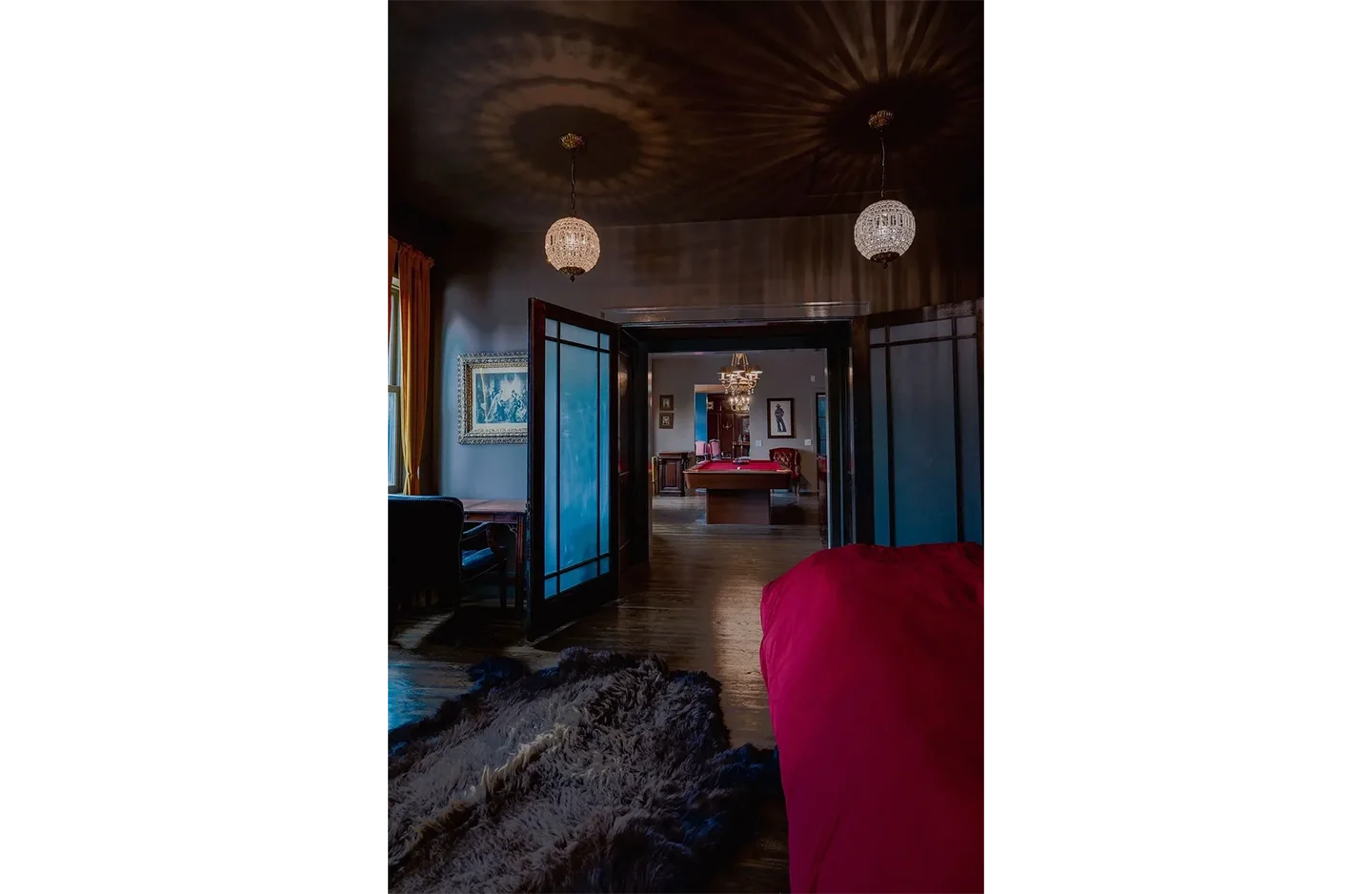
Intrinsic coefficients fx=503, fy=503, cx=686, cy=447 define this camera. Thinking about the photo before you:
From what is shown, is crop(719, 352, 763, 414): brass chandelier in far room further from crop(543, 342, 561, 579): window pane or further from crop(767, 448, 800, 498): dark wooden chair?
crop(543, 342, 561, 579): window pane

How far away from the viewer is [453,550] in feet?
9.73

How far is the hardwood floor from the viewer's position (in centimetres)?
201

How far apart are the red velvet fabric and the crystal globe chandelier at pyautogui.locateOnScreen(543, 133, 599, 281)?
232cm

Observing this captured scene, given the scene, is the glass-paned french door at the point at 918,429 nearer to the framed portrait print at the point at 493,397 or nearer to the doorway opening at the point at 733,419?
the framed portrait print at the point at 493,397

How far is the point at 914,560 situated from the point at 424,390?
379 cm

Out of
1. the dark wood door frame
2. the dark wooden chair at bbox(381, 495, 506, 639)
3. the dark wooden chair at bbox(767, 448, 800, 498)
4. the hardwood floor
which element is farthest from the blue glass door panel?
the dark wooden chair at bbox(767, 448, 800, 498)

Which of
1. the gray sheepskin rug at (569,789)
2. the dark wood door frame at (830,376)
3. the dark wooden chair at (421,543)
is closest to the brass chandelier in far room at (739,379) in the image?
the dark wood door frame at (830,376)

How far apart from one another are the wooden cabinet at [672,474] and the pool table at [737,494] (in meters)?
3.48

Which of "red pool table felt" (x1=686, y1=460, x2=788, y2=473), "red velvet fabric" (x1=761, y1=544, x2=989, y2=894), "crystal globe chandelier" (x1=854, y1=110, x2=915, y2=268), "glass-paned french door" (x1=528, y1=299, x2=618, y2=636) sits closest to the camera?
"red velvet fabric" (x1=761, y1=544, x2=989, y2=894)

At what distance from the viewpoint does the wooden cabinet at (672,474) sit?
35.1 feet

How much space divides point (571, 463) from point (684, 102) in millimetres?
2328
